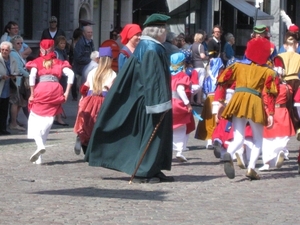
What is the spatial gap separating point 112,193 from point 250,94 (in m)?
2.12

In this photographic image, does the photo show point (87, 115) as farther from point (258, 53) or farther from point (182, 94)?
point (258, 53)

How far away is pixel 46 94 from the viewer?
13.4 meters

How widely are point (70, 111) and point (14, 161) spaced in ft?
29.5

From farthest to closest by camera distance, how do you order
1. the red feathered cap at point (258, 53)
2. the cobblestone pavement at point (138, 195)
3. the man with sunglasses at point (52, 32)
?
the man with sunglasses at point (52, 32) < the red feathered cap at point (258, 53) < the cobblestone pavement at point (138, 195)

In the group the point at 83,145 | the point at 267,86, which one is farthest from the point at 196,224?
the point at 83,145

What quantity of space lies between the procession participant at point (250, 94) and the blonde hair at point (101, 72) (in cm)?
199

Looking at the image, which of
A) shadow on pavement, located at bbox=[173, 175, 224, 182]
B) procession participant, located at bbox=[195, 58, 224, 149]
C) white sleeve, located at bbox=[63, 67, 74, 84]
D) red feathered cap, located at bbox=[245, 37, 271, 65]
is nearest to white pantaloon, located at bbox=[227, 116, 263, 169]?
shadow on pavement, located at bbox=[173, 175, 224, 182]

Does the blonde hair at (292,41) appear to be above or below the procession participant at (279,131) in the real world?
above

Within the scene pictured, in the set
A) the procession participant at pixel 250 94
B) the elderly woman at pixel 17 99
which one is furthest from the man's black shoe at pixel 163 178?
the elderly woman at pixel 17 99

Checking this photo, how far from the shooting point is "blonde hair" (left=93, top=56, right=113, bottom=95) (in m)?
13.1

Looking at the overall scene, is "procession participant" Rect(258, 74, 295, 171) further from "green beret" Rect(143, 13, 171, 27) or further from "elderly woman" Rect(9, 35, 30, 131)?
"elderly woman" Rect(9, 35, 30, 131)

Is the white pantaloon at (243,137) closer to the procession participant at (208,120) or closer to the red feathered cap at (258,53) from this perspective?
the red feathered cap at (258,53)

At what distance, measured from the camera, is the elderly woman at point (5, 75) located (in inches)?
691

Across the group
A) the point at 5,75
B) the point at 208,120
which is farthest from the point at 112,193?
the point at 5,75
